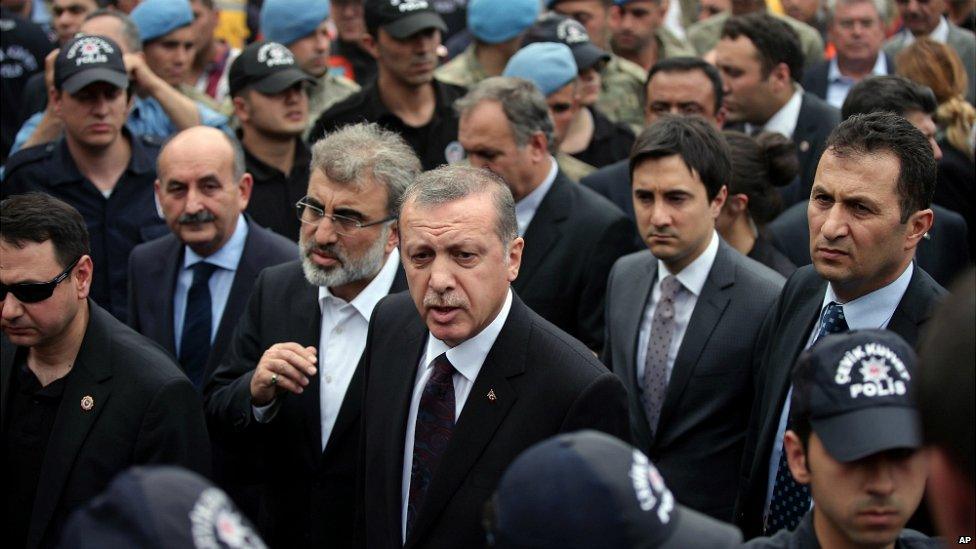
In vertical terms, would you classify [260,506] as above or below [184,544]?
below

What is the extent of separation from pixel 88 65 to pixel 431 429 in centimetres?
398

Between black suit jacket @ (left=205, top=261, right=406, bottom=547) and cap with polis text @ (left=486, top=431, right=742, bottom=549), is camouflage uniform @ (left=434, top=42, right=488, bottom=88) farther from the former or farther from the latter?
cap with polis text @ (left=486, top=431, right=742, bottom=549)

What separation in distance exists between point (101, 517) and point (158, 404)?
9.00ft

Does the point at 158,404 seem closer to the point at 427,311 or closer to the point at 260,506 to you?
the point at 260,506

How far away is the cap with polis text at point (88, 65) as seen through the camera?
7.32 m

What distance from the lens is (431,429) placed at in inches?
175

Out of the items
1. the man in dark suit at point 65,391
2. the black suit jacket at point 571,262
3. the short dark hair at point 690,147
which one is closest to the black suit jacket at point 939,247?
the short dark hair at point 690,147

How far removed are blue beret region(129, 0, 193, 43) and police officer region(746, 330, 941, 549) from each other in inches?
266

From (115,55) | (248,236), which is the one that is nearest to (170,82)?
(115,55)

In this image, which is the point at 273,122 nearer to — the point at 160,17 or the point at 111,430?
the point at 160,17

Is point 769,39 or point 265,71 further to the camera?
point 769,39

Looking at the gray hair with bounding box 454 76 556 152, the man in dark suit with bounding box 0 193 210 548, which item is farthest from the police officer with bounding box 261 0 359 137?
the man in dark suit with bounding box 0 193 210 548

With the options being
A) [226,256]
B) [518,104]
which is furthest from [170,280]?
[518,104]

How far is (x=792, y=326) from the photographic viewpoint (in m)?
4.87
